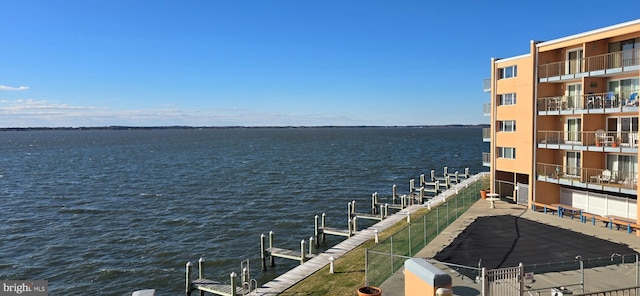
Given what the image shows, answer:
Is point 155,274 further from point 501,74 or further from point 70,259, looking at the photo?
point 501,74

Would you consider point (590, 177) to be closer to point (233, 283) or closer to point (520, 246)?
point (520, 246)

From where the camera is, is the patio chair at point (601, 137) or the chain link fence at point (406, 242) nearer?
the chain link fence at point (406, 242)

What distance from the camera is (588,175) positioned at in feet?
98.8

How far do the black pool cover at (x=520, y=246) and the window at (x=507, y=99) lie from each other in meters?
12.1

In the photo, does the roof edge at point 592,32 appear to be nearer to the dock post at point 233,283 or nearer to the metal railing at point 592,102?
the metal railing at point 592,102

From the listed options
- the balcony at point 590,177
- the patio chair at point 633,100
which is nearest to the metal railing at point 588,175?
the balcony at point 590,177

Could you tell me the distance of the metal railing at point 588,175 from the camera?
27.8 m

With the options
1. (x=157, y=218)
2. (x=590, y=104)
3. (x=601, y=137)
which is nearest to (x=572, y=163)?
(x=601, y=137)

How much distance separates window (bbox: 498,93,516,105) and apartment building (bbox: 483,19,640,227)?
82 millimetres

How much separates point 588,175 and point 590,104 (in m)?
4.85

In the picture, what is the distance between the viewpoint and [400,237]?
21.5 m

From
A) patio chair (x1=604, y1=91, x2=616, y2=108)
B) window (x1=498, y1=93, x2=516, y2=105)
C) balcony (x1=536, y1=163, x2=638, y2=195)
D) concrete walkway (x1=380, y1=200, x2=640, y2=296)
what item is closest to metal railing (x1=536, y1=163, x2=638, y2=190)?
balcony (x1=536, y1=163, x2=638, y2=195)

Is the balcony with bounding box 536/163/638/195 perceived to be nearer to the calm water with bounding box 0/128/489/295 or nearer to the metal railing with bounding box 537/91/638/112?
the metal railing with bounding box 537/91/638/112

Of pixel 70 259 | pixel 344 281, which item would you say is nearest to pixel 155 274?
pixel 70 259
